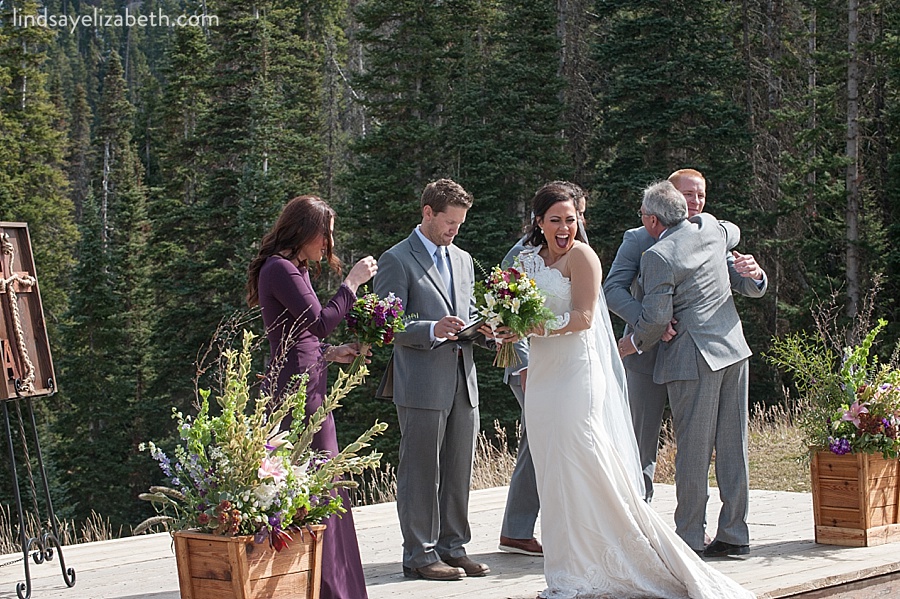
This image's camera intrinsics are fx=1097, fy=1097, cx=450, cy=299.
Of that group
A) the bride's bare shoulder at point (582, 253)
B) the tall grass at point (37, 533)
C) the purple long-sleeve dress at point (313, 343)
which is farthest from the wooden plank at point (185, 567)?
the bride's bare shoulder at point (582, 253)

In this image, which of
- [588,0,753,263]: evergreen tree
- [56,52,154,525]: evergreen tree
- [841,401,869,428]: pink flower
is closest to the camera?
[841,401,869,428]: pink flower

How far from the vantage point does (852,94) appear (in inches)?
871

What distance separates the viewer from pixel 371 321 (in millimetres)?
4844

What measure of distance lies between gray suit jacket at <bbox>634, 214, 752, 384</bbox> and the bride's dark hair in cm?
63

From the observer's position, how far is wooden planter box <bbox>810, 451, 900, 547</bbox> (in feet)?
19.8

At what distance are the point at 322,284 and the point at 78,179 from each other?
29034 millimetres

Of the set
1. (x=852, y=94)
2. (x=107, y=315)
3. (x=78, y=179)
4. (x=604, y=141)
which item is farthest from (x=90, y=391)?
(x=78, y=179)

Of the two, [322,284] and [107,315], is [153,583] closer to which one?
[322,284]

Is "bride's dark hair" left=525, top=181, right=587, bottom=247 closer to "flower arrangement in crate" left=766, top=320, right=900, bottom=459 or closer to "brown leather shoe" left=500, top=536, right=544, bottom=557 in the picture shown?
"flower arrangement in crate" left=766, top=320, right=900, bottom=459

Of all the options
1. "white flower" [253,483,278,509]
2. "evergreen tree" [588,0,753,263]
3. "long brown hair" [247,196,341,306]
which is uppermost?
"evergreen tree" [588,0,753,263]

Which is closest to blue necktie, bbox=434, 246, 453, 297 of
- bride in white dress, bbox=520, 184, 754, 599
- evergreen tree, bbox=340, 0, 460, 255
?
bride in white dress, bbox=520, 184, 754, 599

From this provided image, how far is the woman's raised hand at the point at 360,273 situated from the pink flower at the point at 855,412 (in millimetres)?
2877

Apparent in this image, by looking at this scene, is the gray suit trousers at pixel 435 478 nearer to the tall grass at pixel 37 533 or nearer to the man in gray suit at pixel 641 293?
the man in gray suit at pixel 641 293

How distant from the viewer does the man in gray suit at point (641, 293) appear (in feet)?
20.0
